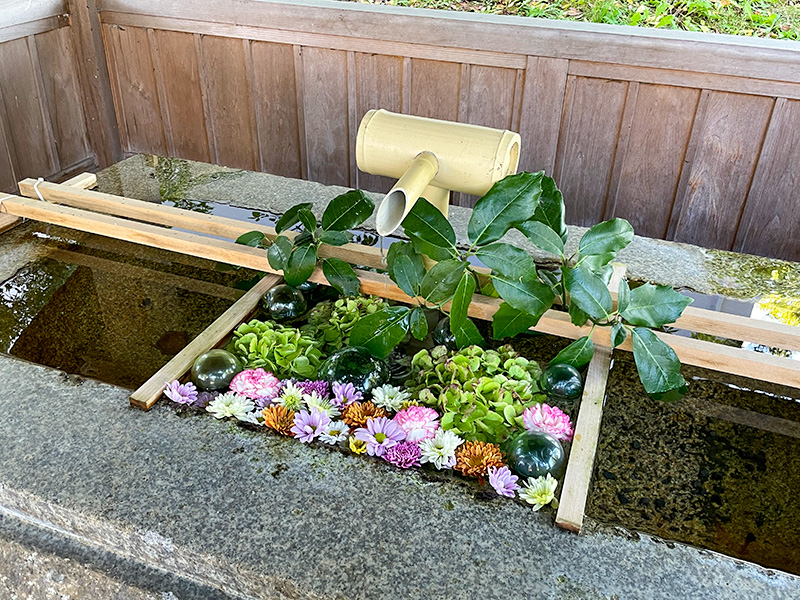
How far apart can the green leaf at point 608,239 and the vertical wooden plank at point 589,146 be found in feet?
4.48

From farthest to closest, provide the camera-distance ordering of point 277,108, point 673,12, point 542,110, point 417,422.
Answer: point 277,108, point 673,12, point 542,110, point 417,422

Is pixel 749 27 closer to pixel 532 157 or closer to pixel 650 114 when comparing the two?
pixel 650 114

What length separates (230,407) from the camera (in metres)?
1.14

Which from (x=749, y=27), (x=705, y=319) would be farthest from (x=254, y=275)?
(x=749, y=27)

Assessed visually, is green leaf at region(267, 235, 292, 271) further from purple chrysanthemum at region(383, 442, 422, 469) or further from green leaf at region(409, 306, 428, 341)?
purple chrysanthemum at region(383, 442, 422, 469)

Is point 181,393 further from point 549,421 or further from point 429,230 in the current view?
point 549,421

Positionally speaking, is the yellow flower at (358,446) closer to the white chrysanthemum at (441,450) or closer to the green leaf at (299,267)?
the white chrysanthemum at (441,450)

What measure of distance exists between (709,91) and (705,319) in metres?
1.31

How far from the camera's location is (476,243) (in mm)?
1206

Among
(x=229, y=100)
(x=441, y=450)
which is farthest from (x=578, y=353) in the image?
(x=229, y=100)

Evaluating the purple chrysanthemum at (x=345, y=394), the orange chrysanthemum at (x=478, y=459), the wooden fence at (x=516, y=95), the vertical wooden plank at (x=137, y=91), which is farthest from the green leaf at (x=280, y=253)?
the vertical wooden plank at (x=137, y=91)

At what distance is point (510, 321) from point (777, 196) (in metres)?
1.69

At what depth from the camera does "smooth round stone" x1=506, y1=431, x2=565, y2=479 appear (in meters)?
1.02

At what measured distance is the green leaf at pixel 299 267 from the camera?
4.53 feet
